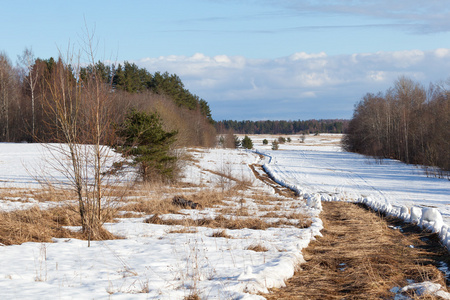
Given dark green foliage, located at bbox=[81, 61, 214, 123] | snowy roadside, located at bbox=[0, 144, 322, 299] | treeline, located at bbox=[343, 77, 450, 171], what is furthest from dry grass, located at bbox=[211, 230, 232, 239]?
dark green foliage, located at bbox=[81, 61, 214, 123]

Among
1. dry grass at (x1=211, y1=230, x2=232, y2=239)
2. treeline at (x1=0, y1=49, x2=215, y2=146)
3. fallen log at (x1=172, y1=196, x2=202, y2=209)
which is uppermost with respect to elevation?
treeline at (x1=0, y1=49, x2=215, y2=146)

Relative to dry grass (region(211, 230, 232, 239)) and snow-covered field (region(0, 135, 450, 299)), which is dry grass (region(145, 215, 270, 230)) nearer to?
snow-covered field (region(0, 135, 450, 299))

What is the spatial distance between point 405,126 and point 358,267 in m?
50.0

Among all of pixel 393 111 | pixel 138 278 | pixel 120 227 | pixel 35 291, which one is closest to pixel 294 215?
pixel 120 227

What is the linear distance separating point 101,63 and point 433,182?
31.7 meters

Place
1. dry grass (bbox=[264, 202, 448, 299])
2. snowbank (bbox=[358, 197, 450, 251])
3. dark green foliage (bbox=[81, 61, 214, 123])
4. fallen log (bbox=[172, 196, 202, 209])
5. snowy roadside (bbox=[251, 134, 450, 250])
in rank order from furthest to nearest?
dark green foliage (bbox=[81, 61, 214, 123]), fallen log (bbox=[172, 196, 202, 209]), snowy roadside (bbox=[251, 134, 450, 250]), snowbank (bbox=[358, 197, 450, 251]), dry grass (bbox=[264, 202, 448, 299])

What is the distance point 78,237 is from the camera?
7.45 m

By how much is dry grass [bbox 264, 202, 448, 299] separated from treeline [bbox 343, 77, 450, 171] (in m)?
31.8

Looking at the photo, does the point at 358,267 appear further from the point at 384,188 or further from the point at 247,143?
the point at 247,143

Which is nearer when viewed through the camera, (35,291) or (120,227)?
(35,291)

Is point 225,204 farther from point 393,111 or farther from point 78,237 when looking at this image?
point 393,111

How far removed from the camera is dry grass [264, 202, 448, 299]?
4.84 m

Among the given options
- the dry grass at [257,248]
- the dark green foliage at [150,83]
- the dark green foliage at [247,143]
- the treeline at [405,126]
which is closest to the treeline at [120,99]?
the dark green foliage at [150,83]

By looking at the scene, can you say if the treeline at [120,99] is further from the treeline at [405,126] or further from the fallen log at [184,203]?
the treeline at [405,126]
